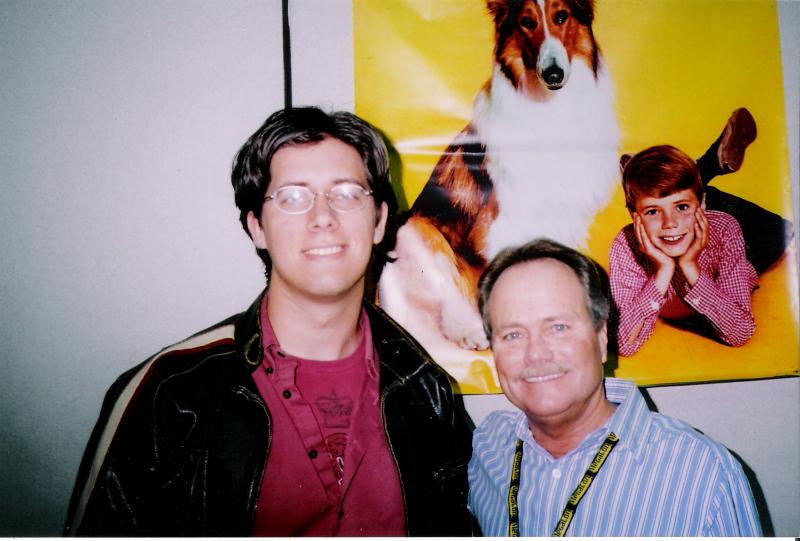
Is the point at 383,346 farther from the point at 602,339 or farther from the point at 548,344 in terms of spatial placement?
the point at 602,339

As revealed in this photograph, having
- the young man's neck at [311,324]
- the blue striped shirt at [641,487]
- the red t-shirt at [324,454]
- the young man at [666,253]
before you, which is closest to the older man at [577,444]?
the blue striped shirt at [641,487]

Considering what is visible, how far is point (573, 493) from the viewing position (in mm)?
1198

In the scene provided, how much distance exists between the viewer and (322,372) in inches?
53.0

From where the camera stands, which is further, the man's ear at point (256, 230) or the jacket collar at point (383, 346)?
the man's ear at point (256, 230)

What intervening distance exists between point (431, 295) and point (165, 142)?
139 cm

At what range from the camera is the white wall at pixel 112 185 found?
1771mm

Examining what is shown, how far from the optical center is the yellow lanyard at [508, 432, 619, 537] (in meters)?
1.17

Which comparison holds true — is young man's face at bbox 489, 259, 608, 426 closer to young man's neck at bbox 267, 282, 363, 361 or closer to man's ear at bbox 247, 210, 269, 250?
young man's neck at bbox 267, 282, 363, 361

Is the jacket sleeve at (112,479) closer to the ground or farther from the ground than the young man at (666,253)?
closer to the ground

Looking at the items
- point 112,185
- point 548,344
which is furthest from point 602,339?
point 112,185

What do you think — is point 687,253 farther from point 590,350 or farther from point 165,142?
point 165,142

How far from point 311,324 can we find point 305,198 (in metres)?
0.42

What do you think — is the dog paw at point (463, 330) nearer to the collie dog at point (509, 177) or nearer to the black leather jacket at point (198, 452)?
the collie dog at point (509, 177)

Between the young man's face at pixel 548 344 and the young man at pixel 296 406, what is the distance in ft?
1.21
